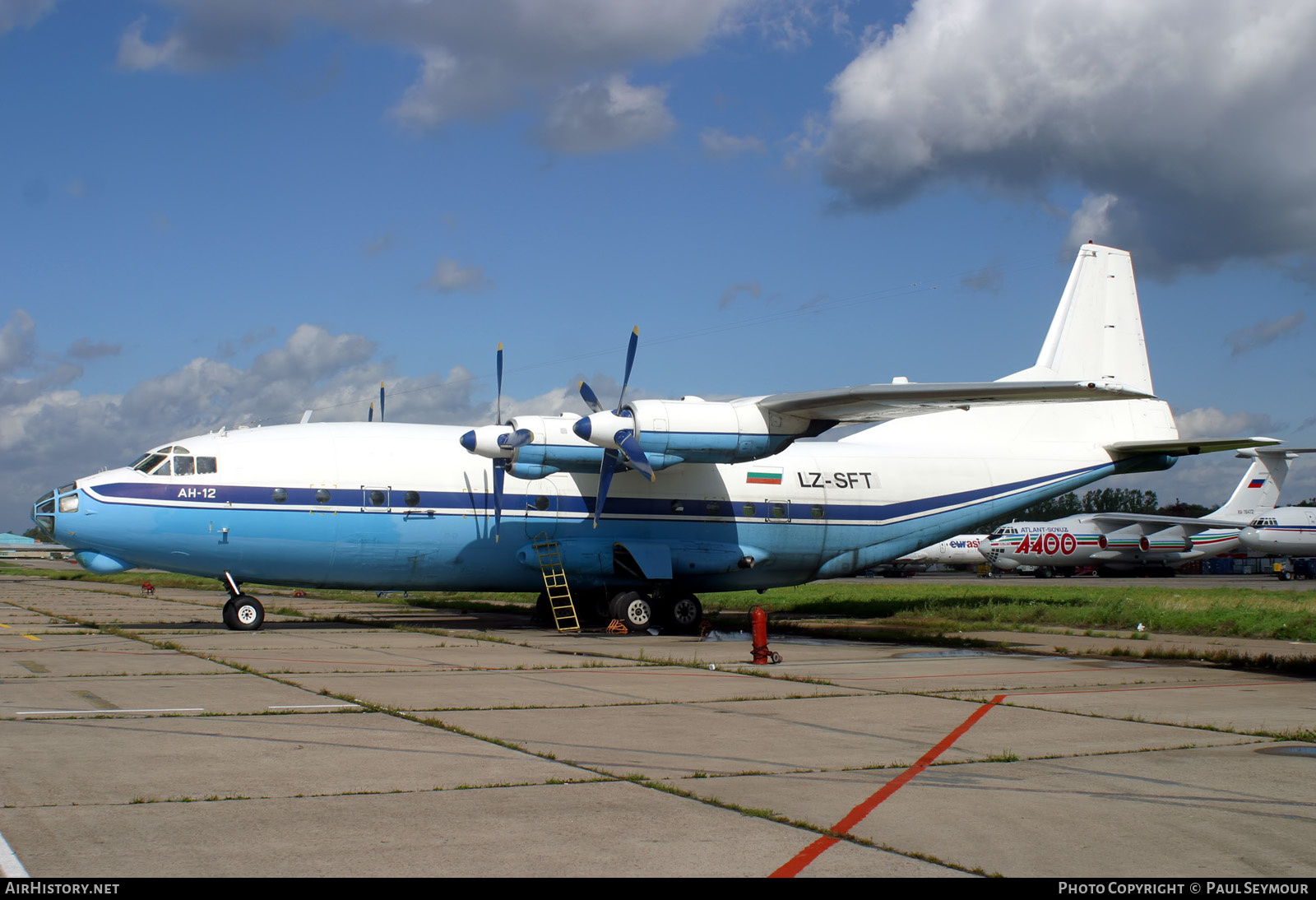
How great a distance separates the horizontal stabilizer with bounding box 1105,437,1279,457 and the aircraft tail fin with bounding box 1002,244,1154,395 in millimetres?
1534

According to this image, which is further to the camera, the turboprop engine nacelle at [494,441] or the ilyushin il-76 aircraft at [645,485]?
the turboprop engine nacelle at [494,441]

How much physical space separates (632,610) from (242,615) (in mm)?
7886

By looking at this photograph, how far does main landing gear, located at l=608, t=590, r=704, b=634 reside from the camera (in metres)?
22.6

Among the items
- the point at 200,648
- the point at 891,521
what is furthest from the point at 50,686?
the point at 891,521

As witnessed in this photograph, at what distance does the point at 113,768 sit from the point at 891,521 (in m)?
20.2

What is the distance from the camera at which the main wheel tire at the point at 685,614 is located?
23.5m

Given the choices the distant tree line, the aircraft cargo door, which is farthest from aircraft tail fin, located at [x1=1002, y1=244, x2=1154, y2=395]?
the distant tree line

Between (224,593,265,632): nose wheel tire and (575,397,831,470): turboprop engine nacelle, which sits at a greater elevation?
(575,397,831,470): turboprop engine nacelle

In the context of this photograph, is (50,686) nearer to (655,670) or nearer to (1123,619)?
(655,670)

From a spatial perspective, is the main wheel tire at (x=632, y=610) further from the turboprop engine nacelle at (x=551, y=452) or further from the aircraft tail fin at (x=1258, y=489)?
the aircraft tail fin at (x=1258, y=489)

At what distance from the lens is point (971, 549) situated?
7188 cm

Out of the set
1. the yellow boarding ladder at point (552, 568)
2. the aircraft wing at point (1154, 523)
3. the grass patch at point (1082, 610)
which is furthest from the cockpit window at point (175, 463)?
the aircraft wing at point (1154, 523)

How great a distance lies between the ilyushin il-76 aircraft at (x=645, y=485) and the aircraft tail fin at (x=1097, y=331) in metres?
0.05

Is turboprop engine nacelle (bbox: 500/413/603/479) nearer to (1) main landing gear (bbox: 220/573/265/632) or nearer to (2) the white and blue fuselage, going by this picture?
(2) the white and blue fuselage
